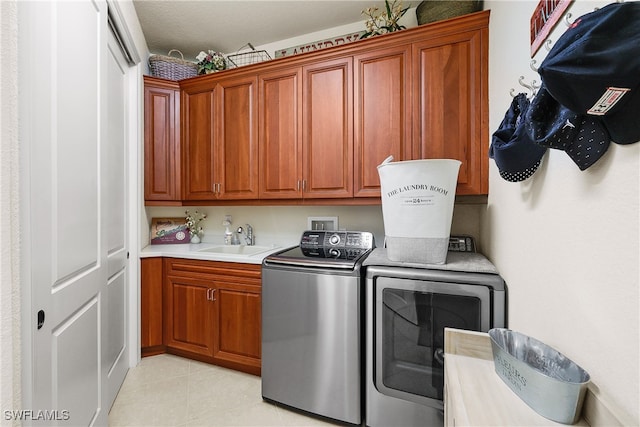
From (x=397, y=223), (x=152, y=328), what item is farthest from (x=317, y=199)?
(x=152, y=328)

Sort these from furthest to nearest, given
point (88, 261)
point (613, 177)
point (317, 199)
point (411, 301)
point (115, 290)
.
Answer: point (317, 199) < point (115, 290) < point (411, 301) < point (88, 261) < point (613, 177)

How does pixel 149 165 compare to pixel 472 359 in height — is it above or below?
above

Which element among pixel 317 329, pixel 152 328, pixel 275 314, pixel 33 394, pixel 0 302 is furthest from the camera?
pixel 152 328

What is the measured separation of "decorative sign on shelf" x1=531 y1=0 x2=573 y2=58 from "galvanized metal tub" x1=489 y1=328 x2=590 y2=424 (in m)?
0.89

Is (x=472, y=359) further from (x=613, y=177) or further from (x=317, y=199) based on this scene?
(x=317, y=199)

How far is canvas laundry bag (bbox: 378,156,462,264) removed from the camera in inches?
52.7

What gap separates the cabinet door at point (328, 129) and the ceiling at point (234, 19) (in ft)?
1.82

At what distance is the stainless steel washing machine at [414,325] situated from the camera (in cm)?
132

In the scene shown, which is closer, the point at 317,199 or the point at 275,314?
the point at 275,314

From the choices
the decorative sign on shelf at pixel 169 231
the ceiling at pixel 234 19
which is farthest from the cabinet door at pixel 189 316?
the ceiling at pixel 234 19

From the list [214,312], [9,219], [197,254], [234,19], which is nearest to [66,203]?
[9,219]

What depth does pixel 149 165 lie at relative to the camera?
2361 mm

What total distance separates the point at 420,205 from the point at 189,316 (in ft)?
6.36

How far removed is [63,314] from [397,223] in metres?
1.48
